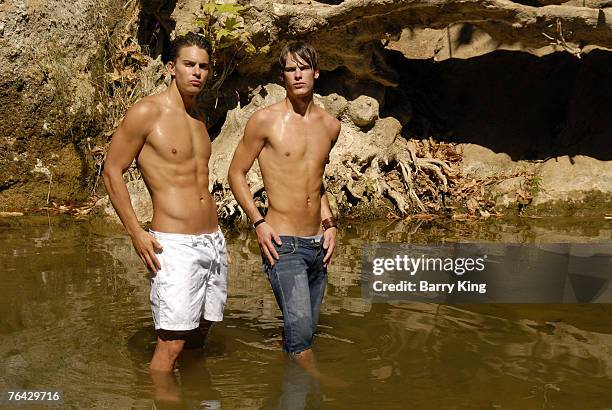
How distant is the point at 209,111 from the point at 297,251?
5848mm

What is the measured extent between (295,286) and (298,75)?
1151mm

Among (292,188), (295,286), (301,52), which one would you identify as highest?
(301,52)

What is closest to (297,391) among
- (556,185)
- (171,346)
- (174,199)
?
(171,346)

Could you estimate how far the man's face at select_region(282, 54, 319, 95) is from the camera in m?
4.53

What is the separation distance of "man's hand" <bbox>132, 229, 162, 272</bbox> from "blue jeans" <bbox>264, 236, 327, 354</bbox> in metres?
0.63

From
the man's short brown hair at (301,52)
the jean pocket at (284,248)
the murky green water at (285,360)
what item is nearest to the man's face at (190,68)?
the man's short brown hair at (301,52)

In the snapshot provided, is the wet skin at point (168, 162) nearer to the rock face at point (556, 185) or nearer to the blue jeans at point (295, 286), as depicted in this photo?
the blue jeans at point (295, 286)

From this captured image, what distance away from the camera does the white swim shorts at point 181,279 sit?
4312mm

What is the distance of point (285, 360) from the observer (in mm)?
4871

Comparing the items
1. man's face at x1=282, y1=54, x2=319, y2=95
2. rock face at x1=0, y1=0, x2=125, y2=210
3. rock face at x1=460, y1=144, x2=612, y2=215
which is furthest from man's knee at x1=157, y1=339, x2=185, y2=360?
rock face at x1=460, y1=144, x2=612, y2=215

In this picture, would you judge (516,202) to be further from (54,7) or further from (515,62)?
(54,7)

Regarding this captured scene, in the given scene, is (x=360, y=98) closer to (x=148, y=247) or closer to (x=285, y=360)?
(x=285, y=360)

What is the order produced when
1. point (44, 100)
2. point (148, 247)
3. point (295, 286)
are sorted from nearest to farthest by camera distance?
point (148, 247) → point (295, 286) → point (44, 100)

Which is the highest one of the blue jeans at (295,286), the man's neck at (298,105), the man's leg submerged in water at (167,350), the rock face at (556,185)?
the man's neck at (298,105)
